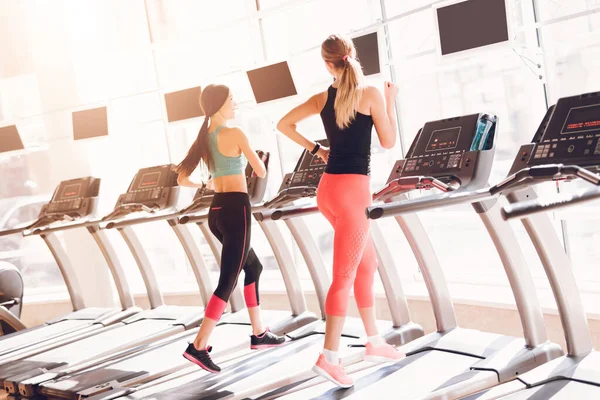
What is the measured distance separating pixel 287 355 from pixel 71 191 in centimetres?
291

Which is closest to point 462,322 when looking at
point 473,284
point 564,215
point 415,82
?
point 473,284

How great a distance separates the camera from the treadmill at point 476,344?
3385 millimetres

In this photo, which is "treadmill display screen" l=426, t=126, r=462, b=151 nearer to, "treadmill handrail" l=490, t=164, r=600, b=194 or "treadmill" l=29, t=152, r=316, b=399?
"treadmill handrail" l=490, t=164, r=600, b=194

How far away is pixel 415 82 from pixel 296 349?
7900 millimetres

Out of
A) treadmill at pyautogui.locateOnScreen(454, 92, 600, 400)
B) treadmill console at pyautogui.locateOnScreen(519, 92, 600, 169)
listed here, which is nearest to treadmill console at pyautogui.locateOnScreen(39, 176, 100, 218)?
treadmill at pyautogui.locateOnScreen(454, 92, 600, 400)

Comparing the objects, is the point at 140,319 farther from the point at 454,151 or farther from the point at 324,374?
the point at 454,151

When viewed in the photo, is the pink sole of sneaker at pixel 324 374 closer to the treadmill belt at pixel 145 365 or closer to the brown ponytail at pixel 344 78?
the brown ponytail at pixel 344 78

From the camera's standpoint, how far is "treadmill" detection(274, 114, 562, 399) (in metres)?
3.38

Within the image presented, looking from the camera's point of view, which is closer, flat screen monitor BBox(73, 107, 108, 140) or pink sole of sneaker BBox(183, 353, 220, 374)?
pink sole of sneaker BBox(183, 353, 220, 374)

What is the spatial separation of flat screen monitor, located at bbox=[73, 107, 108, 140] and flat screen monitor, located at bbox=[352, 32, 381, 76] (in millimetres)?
2822

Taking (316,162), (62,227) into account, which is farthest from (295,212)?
(62,227)

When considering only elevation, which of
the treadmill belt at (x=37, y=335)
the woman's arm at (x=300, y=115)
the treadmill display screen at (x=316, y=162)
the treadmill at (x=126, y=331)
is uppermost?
the woman's arm at (x=300, y=115)

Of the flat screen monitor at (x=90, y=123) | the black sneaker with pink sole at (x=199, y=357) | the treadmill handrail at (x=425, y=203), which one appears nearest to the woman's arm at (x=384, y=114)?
the treadmill handrail at (x=425, y=203)

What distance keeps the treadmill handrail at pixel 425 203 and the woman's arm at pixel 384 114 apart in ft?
1.14
